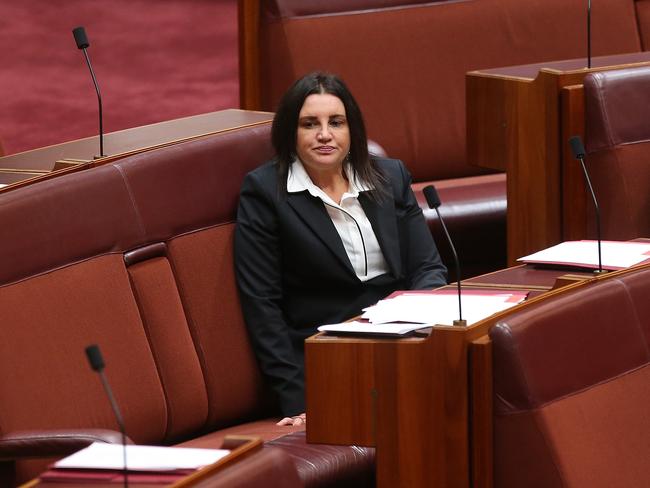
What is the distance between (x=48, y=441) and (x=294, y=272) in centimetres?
38

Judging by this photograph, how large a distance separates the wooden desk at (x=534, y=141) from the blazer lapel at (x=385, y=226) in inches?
8.3

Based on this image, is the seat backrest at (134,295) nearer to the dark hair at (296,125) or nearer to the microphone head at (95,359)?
the dark hair at (296,125)

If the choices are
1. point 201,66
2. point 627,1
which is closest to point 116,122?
point 201,66

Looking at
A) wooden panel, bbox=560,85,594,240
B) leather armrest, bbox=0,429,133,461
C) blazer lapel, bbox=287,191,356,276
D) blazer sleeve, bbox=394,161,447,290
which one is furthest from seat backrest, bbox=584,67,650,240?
leather armrest, bbox=0,429,133,461

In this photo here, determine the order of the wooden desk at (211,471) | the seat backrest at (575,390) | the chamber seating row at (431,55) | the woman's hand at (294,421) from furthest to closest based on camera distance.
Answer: the chamber seating row at (431,55)
the woman's hand at (294,421)
the seat backrest at (575,390)
the wooden desk at (211,471)

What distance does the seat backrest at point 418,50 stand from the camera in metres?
1.77

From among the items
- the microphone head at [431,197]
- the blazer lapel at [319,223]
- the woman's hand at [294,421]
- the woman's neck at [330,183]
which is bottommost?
the woman's hand at [294,421]

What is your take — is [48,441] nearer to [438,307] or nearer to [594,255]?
[438,307]

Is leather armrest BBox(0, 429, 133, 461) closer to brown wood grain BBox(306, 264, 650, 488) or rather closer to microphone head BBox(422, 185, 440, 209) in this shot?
brown wood grain BBox(306, 264, 650, 488)

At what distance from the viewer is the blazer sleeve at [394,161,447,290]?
1.32 metres

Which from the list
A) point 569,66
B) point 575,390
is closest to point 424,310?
point 575,390

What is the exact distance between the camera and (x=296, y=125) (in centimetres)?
129

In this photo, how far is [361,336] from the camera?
0.97m

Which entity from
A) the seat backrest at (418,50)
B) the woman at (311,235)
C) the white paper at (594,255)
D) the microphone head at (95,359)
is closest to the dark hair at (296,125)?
the woman at (311,235)
